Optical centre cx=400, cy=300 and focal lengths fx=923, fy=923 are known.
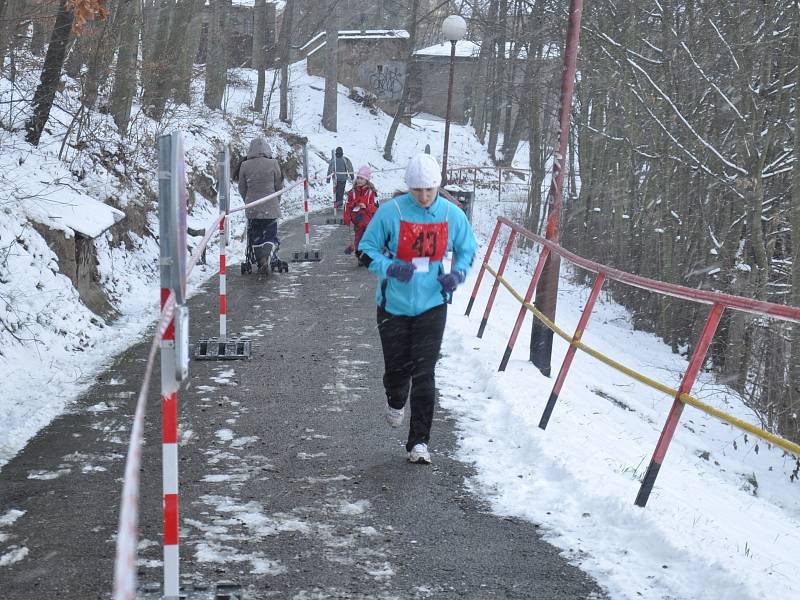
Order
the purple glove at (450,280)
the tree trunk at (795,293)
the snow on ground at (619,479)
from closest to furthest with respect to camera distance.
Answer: the snow on ground at (619,479) < the purple glove at (450,280) < the tree trunk at (795,293)

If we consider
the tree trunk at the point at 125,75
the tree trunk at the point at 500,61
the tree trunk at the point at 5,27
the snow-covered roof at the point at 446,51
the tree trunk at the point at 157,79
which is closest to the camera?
the tree trunk at the point at 5,27

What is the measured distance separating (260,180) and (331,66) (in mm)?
27562

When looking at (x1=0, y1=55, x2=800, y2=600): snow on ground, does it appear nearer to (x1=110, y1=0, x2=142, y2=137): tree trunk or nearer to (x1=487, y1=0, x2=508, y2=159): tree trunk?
(x1=110, y1=0, x2=142, y2=137): tree trunk

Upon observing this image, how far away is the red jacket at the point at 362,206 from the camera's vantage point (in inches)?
565

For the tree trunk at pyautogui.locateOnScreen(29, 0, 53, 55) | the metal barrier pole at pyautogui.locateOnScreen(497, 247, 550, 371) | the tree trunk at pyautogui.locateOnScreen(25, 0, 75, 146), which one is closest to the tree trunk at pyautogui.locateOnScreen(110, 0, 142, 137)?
the tree trunk at pyautogui.locateOnScreen(29, 0, 53, 55)

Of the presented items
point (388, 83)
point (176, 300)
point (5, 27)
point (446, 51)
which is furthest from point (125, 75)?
point (446, 51)

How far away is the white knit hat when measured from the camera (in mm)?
5836

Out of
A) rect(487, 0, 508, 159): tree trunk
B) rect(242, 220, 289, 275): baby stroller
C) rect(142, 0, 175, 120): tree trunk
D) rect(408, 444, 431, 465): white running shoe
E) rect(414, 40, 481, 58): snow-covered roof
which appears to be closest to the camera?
rect(408, 444, 431, 465): white running shoe

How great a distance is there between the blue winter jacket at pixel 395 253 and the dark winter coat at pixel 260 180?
752 centimetres

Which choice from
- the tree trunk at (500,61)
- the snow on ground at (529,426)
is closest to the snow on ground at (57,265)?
the snow on ground at (529,426)

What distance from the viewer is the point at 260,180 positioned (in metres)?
13.4

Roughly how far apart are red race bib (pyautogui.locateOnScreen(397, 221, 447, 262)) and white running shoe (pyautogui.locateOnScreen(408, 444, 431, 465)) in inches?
48.4

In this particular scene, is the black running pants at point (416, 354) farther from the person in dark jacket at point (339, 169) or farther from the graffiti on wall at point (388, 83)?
the graffiti on wall at point (388, 83)

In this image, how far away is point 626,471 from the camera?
609 cm
